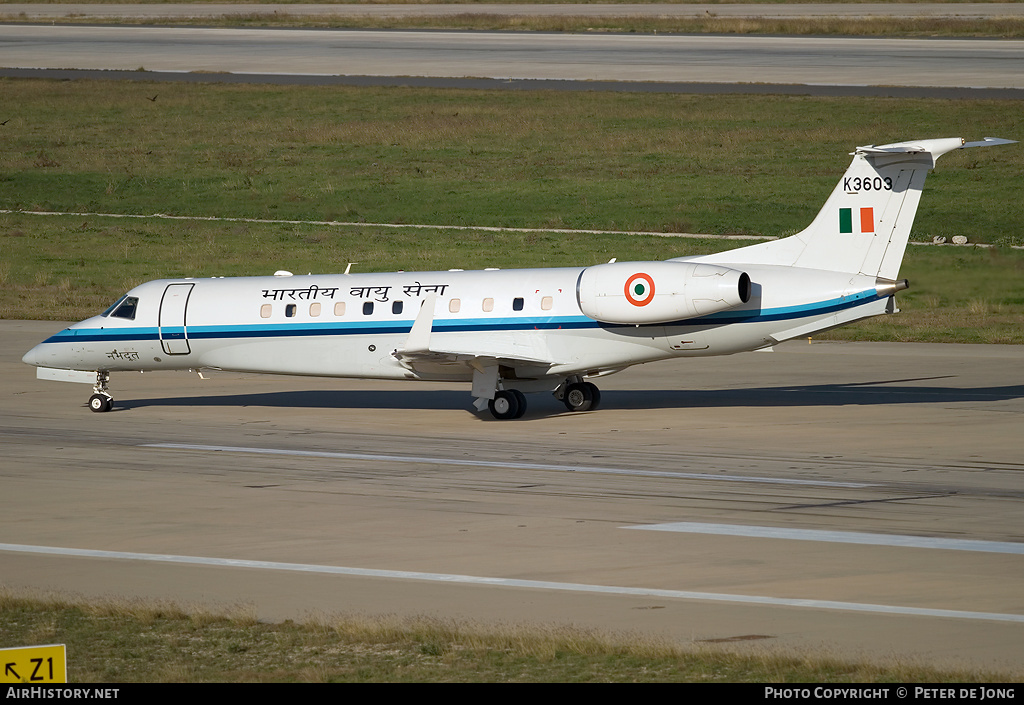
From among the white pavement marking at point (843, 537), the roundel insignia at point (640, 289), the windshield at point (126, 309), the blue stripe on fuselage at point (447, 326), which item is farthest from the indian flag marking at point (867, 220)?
the windshield at point (126, 309)

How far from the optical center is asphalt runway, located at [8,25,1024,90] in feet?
241

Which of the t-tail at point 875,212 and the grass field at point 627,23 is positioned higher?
the grass field at point 627,23

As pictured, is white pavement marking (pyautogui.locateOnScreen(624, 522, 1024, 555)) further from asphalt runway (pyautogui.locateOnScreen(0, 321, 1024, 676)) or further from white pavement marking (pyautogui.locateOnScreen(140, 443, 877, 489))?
white pavement marking (pyautogui.locateOnScreen(140, 443, 877, 489))

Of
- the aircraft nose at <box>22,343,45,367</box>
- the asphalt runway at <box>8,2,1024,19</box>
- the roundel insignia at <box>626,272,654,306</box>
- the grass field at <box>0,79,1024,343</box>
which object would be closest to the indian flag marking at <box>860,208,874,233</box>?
the roundel insignia at <box>626,272,654,306</box>

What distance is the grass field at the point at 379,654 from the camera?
503 inches

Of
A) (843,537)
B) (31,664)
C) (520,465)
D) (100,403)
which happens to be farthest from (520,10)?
(31,664)

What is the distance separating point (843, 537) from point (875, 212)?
1077cm

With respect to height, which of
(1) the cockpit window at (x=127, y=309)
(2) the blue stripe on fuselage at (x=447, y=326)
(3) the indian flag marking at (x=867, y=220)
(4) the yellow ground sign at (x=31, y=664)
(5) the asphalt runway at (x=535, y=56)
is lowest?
(4) the yellow ground sign at (x=31, y=664)

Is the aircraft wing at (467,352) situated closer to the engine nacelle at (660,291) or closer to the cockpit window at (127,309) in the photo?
the engine nacelle at (660,291)

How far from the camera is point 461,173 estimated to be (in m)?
65.1

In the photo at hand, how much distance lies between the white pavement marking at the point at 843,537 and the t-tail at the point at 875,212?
987cm

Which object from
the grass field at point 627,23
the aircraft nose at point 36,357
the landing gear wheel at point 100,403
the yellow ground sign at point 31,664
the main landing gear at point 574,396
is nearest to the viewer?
the yellow ground sign at point 31,664

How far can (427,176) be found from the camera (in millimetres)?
65188

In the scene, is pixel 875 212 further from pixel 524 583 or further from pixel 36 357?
pixel 36 357
